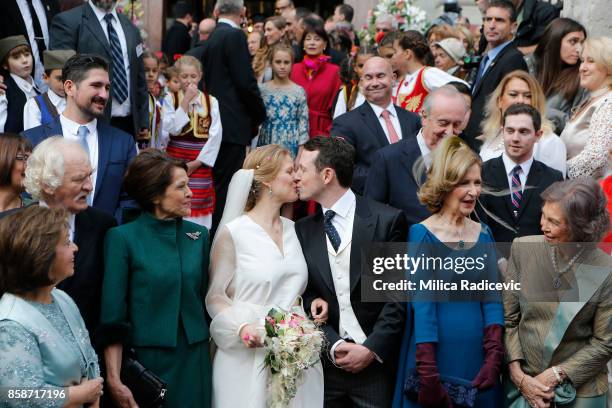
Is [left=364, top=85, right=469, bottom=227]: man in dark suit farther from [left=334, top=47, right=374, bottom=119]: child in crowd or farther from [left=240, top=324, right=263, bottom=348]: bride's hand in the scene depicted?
[left=334, top=47, right=374, bottom=119]: child in crowd

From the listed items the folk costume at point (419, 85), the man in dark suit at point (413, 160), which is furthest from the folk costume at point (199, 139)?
the man in dark suit at point (413, 160)

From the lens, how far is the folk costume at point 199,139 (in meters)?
9.57

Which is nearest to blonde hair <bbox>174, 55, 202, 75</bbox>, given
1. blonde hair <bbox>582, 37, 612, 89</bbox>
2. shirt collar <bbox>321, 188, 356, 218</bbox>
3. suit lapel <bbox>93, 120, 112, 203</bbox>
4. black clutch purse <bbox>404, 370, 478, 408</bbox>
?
suit lapel <bbox>93, 120, 112, 203</bbox>

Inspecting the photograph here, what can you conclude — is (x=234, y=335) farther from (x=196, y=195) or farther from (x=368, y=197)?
(x=196, y=195)

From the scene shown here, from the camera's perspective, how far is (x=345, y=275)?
5535mm

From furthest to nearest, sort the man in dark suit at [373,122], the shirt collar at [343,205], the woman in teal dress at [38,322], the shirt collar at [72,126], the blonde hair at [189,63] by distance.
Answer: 1. the blonde hair at [189,63]
2. the man in dark suit at [373,122]
3. the shirt collar at [72,126]
4. the shirt collar at [343,205]
5. the woman in teal dress at [38,322]

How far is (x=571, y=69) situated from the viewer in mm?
8312

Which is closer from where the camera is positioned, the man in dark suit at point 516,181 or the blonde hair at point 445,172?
the blonde hair at point 445,172

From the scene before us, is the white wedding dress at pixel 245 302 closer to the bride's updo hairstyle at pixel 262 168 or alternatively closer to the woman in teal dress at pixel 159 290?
the woman in teal dress at pixel 159 290

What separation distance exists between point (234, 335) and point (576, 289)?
6.16ft

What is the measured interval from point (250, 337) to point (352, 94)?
5.29m

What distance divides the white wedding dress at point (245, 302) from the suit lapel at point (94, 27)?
3.03 meters

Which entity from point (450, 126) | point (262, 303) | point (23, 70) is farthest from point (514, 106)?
point (23, 70)

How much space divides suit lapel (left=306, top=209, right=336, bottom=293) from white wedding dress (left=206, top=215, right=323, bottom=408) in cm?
14
